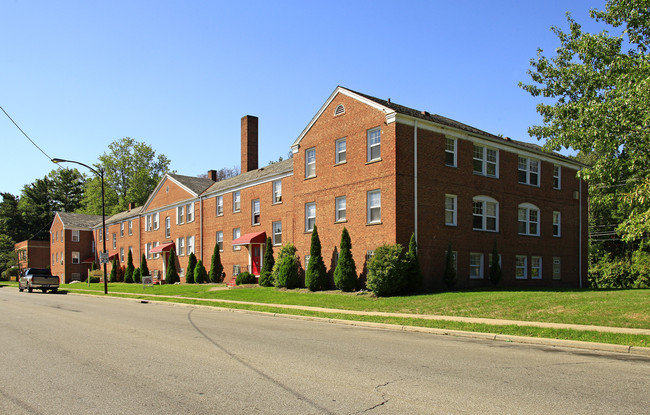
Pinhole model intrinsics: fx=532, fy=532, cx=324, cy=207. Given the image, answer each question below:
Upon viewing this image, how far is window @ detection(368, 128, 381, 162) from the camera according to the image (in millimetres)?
25625

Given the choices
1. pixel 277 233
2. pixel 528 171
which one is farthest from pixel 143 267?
pixel 528 171

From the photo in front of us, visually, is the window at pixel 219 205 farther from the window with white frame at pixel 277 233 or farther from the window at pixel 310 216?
the window at pixel 310 216

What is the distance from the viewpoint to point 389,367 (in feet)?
28.2

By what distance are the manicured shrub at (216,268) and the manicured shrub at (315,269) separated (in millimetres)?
13421

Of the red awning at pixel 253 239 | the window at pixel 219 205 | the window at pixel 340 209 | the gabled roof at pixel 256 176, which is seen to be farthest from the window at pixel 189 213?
the window at pixel 340 209

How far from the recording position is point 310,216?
29734mm

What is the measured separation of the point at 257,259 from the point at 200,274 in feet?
23.7

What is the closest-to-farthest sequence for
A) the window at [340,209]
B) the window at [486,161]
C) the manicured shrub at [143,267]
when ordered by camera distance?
the window at [340,209]
the window at [486,161]
the manicured shrub at [143,267]

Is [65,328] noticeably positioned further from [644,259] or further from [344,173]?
[644,259]

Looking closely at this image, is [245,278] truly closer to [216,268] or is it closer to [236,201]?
[216,268]

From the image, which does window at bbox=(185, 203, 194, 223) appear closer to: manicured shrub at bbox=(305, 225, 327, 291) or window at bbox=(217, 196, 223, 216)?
window at bbox=(217, 196, 223, 216)

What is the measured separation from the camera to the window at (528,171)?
30.3m

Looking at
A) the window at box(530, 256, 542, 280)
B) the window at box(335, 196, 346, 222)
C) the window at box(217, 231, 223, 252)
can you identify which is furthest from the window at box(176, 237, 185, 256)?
the window at box(530, 256, 542, 280)

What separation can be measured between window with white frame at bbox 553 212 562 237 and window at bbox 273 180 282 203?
1692cm
